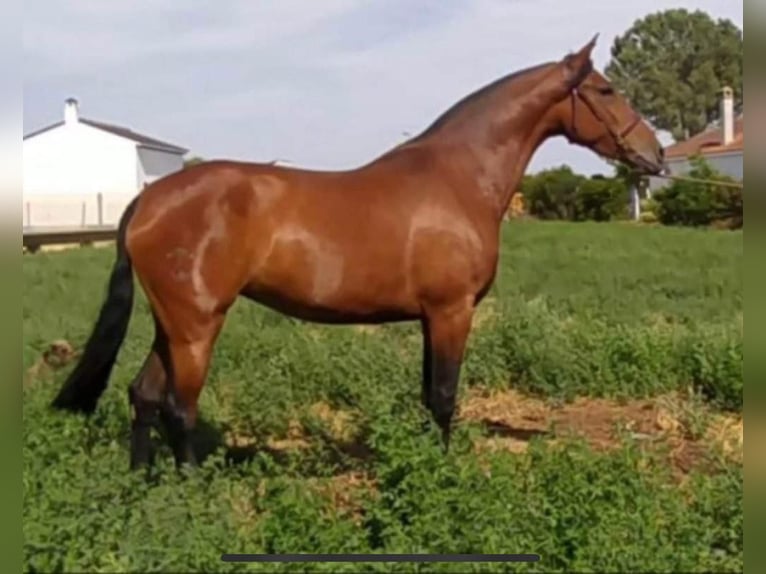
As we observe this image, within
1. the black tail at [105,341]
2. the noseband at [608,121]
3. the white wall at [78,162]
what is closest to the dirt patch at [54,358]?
the black tail at [105,341]

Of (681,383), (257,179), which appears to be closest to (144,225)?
(257,179)

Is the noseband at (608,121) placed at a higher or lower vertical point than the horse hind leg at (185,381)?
higher

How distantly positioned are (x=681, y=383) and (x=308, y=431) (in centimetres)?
237

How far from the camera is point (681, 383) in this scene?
6.07 metres

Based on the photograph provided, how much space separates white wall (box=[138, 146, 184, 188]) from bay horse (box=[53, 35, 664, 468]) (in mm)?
553

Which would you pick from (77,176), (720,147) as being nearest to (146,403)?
(77,176)

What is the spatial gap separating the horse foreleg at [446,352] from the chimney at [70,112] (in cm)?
165

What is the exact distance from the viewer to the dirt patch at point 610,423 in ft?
15.6

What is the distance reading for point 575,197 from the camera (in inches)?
278

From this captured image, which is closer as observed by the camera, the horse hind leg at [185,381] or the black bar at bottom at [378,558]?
the black bar at bottom at [378,558]

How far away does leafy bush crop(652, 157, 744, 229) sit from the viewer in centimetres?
593

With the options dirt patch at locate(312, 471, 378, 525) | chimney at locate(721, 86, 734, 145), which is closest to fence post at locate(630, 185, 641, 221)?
chimney at locate(721, 86, 734, 145)

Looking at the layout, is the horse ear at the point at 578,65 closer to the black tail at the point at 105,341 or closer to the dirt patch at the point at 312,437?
the black tail at the point at 105,341

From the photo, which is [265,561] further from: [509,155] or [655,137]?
[655,137]
